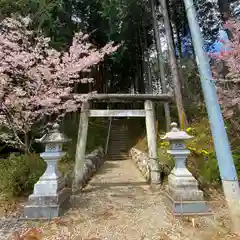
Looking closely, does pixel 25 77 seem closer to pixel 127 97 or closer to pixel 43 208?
pixel 127 97

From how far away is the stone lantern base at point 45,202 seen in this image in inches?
141

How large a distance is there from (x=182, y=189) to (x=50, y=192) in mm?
2395

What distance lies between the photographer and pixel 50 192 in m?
3.72

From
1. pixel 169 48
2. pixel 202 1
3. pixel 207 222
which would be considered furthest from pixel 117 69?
pixel 207 222

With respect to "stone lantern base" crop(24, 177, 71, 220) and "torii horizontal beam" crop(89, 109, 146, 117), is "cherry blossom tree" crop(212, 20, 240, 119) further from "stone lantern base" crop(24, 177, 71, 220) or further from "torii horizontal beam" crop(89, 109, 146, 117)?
"stone lantern base" crop(24, 177, 71, 220)

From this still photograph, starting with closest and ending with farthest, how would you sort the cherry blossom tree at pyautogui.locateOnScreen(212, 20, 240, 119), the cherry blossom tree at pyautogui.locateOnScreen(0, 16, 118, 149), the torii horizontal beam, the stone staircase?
the torii horizontal beam, the cherry blossom tree at pyautogui.locateOnScreen(0, 16, 118, 149), the cherry blossom tree at pyautogui.locateOnScreen(212, 20, 240, 119), the stone staircase

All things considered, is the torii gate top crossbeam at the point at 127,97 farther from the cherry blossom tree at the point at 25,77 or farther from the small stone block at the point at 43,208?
the small stone block at the point at 43,208

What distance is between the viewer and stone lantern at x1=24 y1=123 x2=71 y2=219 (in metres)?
3.60

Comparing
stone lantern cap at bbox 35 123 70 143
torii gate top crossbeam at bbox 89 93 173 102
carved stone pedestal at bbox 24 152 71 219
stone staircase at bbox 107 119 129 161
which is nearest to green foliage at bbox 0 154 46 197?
carved stone pedestal at bbox 24 152 71 219

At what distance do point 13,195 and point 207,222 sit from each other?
3976 millimetres

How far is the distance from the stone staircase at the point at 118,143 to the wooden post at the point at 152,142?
6618 millimetres

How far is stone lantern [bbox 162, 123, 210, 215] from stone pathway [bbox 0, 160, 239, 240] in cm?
20

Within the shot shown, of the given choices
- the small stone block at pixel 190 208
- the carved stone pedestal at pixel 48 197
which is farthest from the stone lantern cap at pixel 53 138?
the small stone block at pixel 190 208

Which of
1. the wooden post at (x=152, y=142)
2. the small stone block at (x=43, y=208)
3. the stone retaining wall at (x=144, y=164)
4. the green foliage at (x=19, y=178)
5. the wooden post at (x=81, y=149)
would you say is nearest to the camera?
the small stone block at (x=43, y=208)
